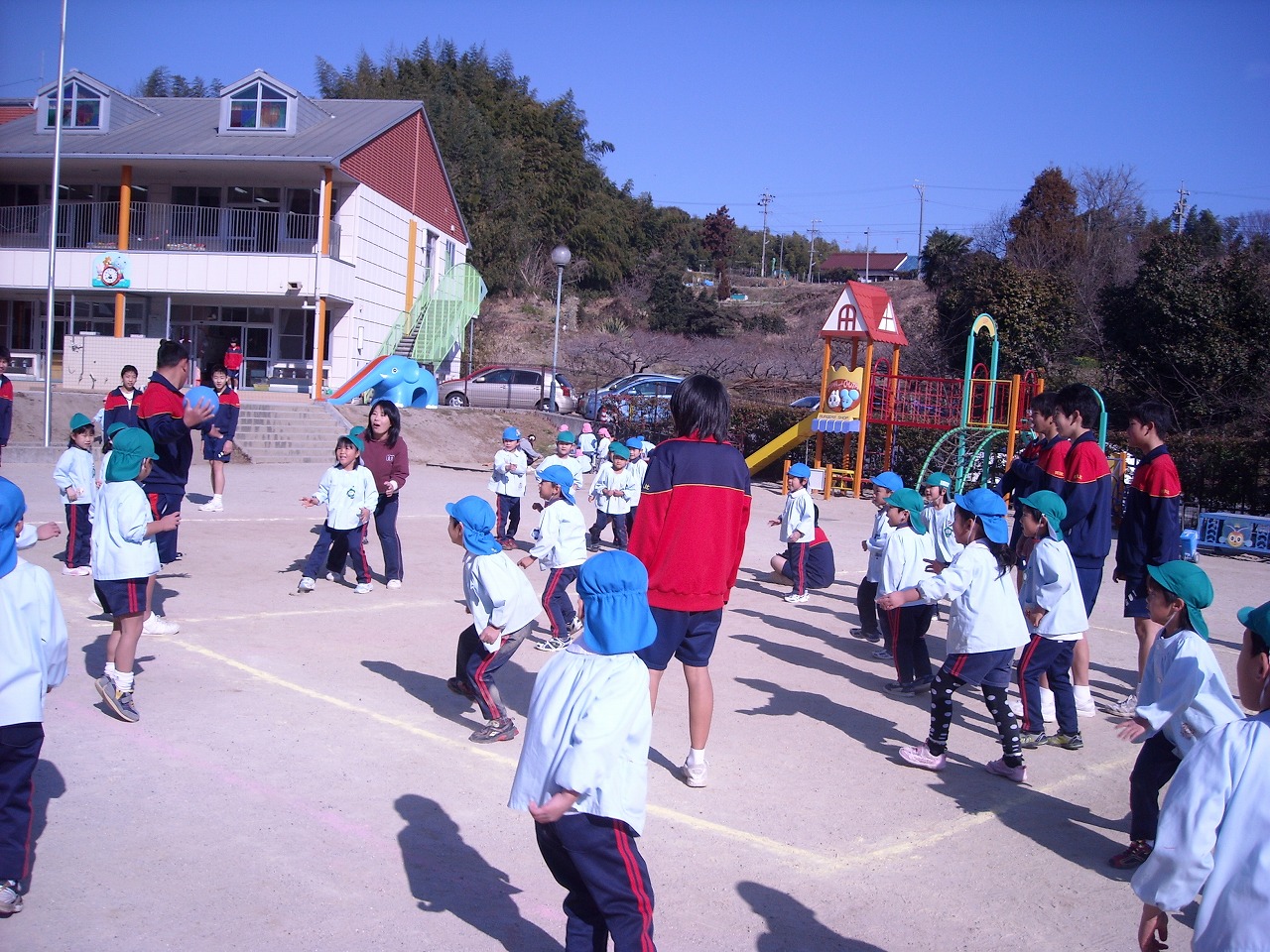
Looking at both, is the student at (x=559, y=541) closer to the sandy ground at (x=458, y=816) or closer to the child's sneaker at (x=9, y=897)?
the sandy ground at (x=458, y=816)

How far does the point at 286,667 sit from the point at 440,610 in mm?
2195

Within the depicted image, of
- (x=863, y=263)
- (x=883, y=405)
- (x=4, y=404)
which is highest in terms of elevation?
(x=863, y=263)

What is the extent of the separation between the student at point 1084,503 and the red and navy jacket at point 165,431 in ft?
19.4

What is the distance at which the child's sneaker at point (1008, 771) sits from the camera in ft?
17.8

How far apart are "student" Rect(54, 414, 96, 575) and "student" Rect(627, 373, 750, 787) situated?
6.65m

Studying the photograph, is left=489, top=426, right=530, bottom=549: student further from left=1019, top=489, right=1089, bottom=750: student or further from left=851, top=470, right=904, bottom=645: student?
left=1019, top=489, right=1089, bottom=750: student

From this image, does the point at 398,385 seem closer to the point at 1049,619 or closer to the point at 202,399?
the point at 202,399

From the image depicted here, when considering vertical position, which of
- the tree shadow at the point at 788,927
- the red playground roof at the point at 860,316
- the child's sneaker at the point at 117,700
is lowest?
the tree shadow at the point at 788,927

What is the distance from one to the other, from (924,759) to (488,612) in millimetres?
2573

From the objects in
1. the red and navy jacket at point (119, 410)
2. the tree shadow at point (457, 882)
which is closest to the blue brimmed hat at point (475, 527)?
the tree shadow at point (457, 882)

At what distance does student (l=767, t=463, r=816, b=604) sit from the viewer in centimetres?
1004

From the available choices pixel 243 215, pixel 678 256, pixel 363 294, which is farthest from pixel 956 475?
pixel 678 256

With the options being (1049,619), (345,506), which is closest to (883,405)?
(345,506)

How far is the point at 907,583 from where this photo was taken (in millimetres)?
7328
